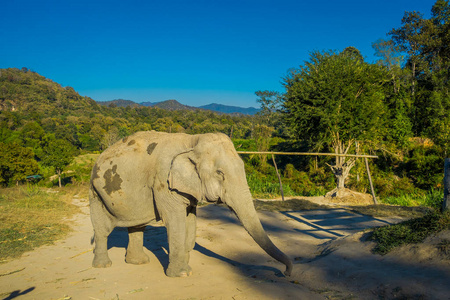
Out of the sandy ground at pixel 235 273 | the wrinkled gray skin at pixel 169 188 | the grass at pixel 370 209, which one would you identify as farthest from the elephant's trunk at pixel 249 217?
the grass at pixel 370 209

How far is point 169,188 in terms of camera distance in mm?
4559

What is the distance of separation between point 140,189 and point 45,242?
3766 mm

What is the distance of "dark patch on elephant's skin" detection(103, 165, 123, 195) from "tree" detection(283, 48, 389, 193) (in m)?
14.2

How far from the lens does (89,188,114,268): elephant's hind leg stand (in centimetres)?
→ 535

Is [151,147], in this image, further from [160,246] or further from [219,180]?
[160,246]

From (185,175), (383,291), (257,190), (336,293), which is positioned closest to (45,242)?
(185,175)

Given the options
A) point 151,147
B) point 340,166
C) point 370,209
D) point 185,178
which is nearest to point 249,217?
point 185,178

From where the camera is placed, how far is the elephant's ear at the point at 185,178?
435cm

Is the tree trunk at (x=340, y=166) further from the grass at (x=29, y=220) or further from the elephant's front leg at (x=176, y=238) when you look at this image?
the elephant's front leg at (x=176, y=238)

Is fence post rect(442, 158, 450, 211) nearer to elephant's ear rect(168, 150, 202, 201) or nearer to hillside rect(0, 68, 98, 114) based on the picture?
elephant's ear rect(168, 150, 202, 201)

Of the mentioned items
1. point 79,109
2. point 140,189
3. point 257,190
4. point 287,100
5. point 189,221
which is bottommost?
point 257,190

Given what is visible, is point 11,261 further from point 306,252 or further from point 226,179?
point 306,252

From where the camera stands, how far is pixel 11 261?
5.76 meters

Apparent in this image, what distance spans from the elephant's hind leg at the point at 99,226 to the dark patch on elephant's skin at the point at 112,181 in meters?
0.45
